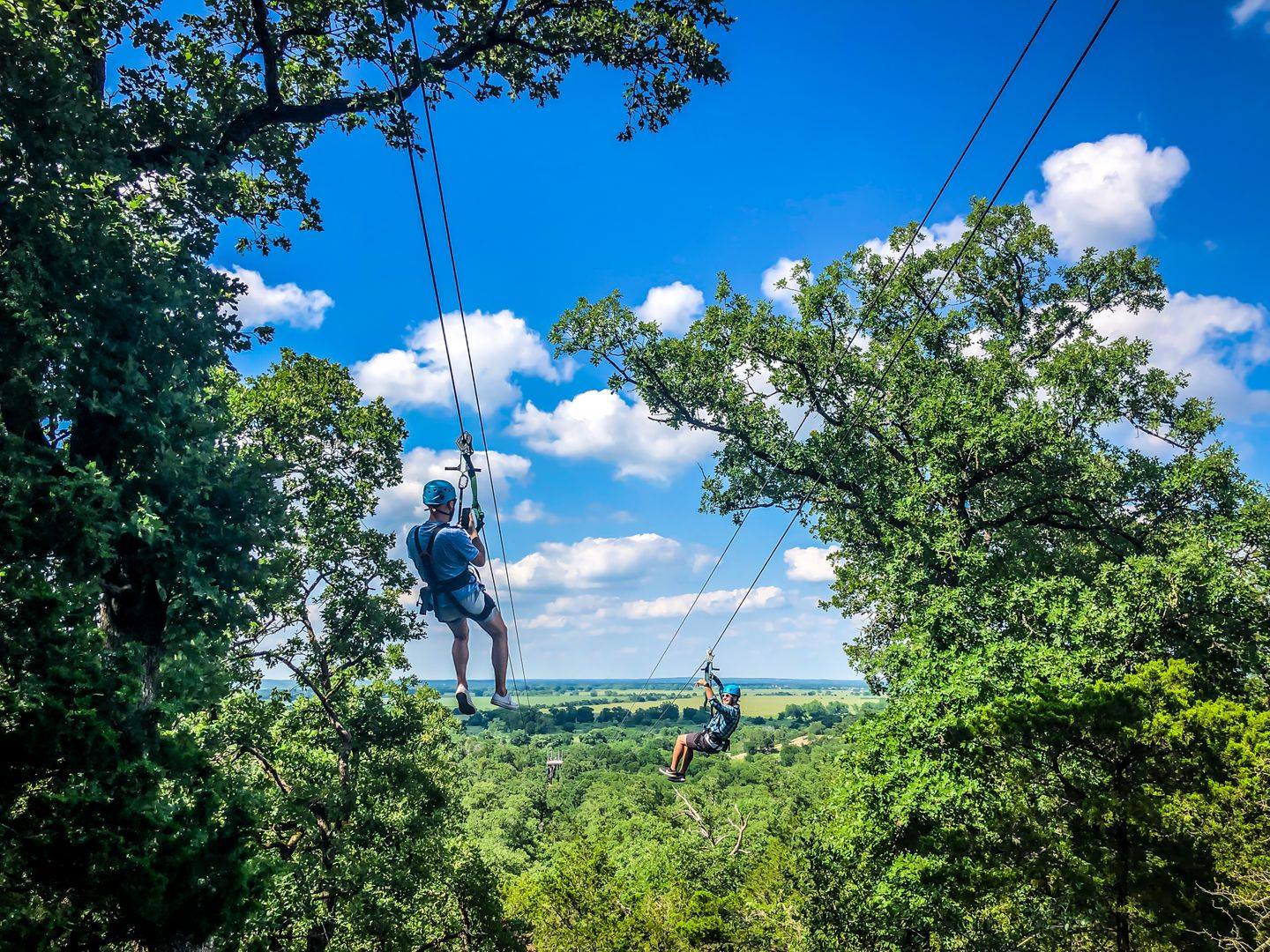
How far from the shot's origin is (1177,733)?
973 centimetres

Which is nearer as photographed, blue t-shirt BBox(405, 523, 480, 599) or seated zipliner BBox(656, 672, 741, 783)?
blue t-shirt BBox(405, 523, 480, 599)

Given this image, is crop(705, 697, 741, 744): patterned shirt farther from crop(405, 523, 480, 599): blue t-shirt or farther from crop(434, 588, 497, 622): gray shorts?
crop(405, 523, 480, 599): blue t-shirt

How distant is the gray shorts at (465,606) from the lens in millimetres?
7570

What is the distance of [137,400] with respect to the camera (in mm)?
6918

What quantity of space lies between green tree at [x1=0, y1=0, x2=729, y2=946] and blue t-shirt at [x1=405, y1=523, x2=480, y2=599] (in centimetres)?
226

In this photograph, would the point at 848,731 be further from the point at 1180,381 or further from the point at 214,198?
the point at 214,198

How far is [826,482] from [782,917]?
62.2ft

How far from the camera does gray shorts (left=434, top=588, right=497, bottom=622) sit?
24.8 ft

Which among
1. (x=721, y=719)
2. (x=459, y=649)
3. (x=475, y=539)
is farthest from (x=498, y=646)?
(x=721, y=719)

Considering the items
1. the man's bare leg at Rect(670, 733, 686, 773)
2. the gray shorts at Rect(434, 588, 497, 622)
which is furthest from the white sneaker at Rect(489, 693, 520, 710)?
the man's bare leg at Rect(670, 733, 686, 773)

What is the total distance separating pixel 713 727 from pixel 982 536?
7492 mm

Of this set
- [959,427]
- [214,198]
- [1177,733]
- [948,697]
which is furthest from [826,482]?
[214,198]

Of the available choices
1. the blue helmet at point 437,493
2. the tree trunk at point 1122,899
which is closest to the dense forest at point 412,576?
the tree trunk at point 1122,899

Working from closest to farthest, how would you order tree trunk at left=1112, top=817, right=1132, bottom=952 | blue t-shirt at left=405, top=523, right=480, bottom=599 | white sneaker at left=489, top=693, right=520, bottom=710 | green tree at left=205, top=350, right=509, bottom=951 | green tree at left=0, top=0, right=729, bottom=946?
green tree at left=0, top=0, right=729, bottom=946 < blue t-shirt at left=405, top=523, right=480, bottom=599 < white sneaker at left=489, top=693, right=520, bottom=710 < tree trunk at left=1112, top=817, right=1132, bottom=952 < green tree at left=205, top=350, right=509, bottom=951
